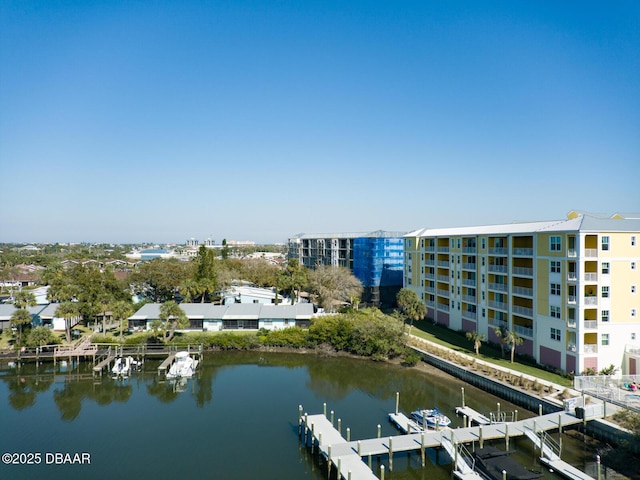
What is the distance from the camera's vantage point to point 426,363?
41.9 m

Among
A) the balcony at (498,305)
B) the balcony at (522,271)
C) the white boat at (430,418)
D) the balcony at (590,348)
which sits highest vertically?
the balcony at (522,271)

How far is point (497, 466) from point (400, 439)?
5291 millimetres

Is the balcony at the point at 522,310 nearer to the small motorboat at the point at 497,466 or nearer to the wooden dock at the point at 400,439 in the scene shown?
the wooden dock at the point at 400,439

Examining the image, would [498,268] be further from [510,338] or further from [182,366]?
[182,366]

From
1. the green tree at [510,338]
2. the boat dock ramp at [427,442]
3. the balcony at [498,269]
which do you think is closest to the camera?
the boat dock ramp at [427,442]

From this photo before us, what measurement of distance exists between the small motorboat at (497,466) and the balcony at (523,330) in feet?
58.2

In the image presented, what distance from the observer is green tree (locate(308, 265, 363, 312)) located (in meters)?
59.4

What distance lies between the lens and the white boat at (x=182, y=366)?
1533 inches

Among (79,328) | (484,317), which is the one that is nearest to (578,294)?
Answer: (484,317)

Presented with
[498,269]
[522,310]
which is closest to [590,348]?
[522,310]

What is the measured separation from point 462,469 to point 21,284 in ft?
308

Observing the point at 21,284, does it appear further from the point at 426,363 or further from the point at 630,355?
the point at 630,355

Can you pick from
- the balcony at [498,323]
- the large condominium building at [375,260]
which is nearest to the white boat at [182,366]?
the balcony at [498,323]

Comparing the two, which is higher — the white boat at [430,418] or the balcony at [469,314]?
the balcony at [469,314]
